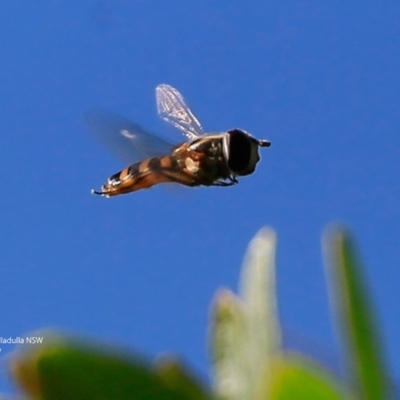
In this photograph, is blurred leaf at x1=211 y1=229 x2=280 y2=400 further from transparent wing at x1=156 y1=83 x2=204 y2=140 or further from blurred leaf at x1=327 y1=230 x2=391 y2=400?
transparent wing at x1=156 y1=83 x2=204 y2=140

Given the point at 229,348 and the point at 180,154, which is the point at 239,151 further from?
the point at 229,348

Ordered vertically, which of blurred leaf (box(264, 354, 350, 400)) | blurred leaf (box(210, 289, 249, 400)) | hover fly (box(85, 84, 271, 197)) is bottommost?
blurred leaf (box(264, 354, 350, 400))

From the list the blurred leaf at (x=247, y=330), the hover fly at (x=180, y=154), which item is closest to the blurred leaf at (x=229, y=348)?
the blurred leaf at (x=247, y=330)

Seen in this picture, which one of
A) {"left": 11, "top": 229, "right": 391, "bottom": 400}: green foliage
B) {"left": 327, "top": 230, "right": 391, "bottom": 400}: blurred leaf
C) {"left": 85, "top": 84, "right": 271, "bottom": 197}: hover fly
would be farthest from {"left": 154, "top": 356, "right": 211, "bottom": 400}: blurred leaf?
{"left": 85, "top": 84, "right": 271, "bottom": 197}: hover fly

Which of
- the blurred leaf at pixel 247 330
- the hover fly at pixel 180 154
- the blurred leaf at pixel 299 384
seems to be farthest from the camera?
the hover fly at pixel 180 154

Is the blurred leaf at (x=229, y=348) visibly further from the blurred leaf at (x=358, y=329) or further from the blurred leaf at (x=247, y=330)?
the blurred leaf at (x=358, y=329)

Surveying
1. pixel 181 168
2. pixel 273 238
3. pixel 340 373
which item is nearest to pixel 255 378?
pixel 340 373

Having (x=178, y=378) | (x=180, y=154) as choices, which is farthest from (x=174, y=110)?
(x=178, y=378)
